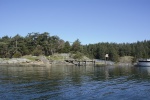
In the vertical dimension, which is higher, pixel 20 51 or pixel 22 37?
pixel 22 37

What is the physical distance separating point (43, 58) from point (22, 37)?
30.4m

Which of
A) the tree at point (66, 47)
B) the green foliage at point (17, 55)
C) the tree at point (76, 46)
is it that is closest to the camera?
the green foliage at point (17, 55)

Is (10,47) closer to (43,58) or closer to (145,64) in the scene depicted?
(43,58)

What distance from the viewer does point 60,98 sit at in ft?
92.6

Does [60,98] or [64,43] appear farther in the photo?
[64,43]

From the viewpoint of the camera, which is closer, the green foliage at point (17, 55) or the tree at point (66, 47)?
→ the green foliage at point (17, 55)

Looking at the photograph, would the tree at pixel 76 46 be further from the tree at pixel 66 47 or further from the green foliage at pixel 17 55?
the green foliage at pixel 17 55

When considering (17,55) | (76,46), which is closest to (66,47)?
(76,46)

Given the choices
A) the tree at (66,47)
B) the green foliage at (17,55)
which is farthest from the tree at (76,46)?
the green foliage at (17,55)

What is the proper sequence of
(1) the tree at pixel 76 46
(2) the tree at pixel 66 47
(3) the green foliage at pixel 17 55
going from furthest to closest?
1. (1) the tree at pixel 76 46
2. (2) the tree at pixel 66 47
3. (3) the green foliage at pixel 17 55

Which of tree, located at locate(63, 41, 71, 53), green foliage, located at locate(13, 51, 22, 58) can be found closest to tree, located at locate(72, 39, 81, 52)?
tree, located at locate(63, 41, 71, 53)

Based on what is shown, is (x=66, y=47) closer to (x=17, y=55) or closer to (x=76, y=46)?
(x=76, y=46)

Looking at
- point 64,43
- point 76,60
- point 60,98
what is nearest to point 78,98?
point 60,98

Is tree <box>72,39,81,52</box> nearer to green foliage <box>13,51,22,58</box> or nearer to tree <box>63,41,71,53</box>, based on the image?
tree <box>63,41,71,53</box>
